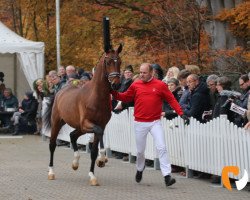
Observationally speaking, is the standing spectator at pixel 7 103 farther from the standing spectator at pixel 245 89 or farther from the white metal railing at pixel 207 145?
the standing spectator at pixel 245 89

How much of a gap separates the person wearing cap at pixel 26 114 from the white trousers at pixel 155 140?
1432 cm

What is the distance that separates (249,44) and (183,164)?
11418 mm

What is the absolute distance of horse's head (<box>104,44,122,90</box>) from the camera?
46.3 feet

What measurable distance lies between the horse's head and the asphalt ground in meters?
1.70

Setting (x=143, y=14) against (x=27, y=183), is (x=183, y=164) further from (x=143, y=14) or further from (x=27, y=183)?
(x=143, y=14)

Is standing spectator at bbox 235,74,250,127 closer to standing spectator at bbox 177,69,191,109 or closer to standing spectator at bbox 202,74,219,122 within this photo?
standing spectator at bbox 202,74,219,122

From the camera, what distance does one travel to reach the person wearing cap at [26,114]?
28359mm

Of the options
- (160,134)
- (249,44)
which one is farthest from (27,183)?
(249,44)

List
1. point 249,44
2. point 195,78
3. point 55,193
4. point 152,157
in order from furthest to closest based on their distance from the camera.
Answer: point 249,44, point 152,157, point 195,78, point 55,193

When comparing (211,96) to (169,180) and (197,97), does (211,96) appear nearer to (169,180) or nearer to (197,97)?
(197,97)

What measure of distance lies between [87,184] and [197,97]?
8.28 feet

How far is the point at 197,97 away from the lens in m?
15.2

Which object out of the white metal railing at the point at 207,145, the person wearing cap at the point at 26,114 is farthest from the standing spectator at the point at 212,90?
the person wearing cap at the point at 26,114

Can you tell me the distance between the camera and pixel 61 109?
16047mm
